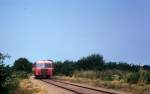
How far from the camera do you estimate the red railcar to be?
61.6 meters

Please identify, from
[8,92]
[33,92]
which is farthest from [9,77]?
[33,92]

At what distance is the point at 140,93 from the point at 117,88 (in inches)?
218

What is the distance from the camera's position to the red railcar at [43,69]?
61625mm

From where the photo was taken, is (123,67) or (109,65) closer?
(123,67)

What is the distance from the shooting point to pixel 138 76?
38344 mm

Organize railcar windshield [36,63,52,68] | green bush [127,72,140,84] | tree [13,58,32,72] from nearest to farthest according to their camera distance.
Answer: green bush [127,72,140,84] < railcar windshield [36,63,52,68] < tree [13,58,32,72]

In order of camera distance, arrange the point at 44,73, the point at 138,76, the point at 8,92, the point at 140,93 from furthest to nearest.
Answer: the point at 44,73 → the point at 138,76 → the point at 140,93 → the point at 8,92

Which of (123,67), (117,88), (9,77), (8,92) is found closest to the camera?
(8,92)

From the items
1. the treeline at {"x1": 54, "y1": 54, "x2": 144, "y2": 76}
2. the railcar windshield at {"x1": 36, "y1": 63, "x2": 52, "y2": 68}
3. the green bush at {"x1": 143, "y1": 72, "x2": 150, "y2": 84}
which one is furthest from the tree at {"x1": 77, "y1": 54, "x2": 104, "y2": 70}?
the green bush at {"x1": 143, "y1": 72, "x2": 150, "y2": 84}

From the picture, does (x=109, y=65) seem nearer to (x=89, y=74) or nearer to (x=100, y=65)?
(x=100, y=65)

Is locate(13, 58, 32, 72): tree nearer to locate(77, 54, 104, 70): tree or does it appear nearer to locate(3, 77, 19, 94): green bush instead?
locate(77, 54, 104, 70): tree

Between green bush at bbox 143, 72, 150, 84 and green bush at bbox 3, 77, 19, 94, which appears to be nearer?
green bush at bbox 3, 77, 19, 94

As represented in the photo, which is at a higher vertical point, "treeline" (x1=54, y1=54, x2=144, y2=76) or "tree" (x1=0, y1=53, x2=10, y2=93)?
"treeline" (x1=54, y1=54, x2=144, y2=76)

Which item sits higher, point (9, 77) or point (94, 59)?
point (94, 59)
